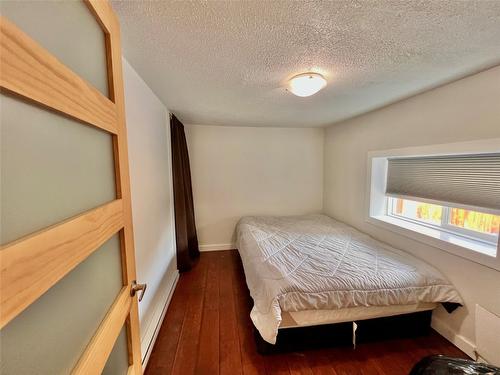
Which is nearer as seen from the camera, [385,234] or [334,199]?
[385,234]

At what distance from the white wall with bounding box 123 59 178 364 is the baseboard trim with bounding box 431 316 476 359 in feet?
7.86

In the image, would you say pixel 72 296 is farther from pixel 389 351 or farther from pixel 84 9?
pixel 389 351

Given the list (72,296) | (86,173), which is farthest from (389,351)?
(86,173)

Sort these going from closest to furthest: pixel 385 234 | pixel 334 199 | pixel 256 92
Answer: pixel 256 92
pixel 385 234
pixel 334 199

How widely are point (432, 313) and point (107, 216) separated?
2.58m

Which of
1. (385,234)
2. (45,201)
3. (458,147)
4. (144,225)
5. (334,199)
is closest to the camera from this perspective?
(45,201)

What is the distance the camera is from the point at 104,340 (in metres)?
0.68

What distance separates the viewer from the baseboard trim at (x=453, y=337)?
5.26 ft

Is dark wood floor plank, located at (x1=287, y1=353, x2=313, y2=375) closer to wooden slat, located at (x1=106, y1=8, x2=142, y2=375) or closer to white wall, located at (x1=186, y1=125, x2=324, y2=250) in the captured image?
wooden slat, located at (x1=106, y1=8, x2=142, y2=375)

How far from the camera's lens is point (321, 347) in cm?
169

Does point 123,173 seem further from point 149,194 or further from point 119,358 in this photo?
point 149,194

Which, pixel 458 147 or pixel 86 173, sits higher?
pixel 458 147

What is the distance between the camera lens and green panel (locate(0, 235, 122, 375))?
0.41m

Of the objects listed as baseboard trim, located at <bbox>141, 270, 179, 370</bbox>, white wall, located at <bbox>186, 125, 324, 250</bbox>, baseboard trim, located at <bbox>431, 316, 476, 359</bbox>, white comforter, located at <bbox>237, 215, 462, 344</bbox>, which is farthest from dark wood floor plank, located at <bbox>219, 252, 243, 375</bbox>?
baseboard trim, located at <bbox>431, 316, 476, 359</bbox>
